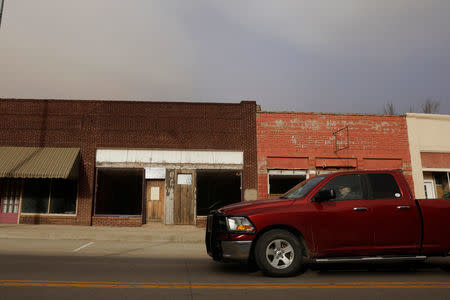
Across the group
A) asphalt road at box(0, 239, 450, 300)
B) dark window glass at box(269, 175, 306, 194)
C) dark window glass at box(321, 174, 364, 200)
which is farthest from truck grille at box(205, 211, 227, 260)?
dark window glass at box(269, 175, 306, 194)

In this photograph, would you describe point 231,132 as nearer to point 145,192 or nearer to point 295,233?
point 145,192

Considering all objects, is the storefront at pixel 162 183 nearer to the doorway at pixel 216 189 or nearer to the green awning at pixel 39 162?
the doorway at pixel 216 189

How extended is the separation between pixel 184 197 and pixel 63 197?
19.9ft

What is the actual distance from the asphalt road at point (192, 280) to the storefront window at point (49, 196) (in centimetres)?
891

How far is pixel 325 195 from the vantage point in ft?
19.4

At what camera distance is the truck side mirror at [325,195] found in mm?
5898

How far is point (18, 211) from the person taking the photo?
1678cm

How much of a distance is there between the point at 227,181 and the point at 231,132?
2.60m

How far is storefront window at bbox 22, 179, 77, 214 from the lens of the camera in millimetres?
16812

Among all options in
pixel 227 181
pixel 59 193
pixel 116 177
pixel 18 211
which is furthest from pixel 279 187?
pixel 18 211

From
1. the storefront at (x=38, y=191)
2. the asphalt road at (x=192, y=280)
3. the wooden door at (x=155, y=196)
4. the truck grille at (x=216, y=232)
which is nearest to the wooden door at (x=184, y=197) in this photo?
the wooden door at (x=155, y=196)

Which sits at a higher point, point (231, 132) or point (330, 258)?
point (231, 132)

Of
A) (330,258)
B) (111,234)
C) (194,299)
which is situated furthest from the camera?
(111,234)

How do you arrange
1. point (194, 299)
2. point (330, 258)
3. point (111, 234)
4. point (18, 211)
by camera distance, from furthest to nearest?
point (18, 211) < point (111, 234) < point (330, 258) < point (194, 299)
